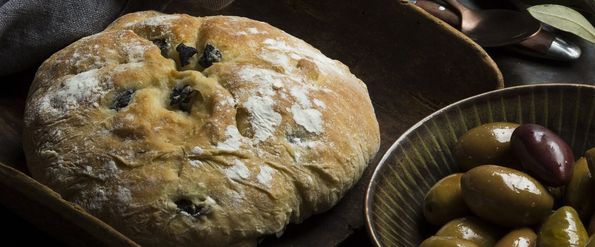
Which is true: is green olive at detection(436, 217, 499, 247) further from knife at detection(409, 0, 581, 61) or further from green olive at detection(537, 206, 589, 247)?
knife at detection(409, 0, 581, 61)

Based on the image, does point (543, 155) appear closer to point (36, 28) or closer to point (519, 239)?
point (519, 239)

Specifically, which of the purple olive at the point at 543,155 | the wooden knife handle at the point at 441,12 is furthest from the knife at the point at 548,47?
the purple olive at the point at 543,155

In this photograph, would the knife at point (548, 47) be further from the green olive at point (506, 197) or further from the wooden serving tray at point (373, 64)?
the green olive at point (506, 197)

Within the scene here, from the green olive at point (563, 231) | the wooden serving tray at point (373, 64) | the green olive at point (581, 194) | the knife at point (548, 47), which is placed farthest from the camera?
the knife at point (548, 47)

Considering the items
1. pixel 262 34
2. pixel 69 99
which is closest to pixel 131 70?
pixel 69 99

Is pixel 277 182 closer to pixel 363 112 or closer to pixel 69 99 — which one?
pixel 363 112
